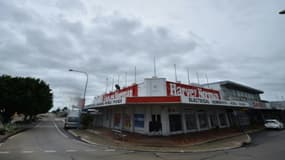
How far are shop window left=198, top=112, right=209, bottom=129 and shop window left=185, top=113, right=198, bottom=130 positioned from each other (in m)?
1.28

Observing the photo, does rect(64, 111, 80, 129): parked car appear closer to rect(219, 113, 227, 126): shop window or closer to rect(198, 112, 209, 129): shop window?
rect(198, 112, 209, 129): shop window

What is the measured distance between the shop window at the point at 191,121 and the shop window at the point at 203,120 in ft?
4.20

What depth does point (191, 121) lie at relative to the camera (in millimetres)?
18469

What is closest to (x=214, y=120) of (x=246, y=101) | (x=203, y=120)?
(x=203, y=120)

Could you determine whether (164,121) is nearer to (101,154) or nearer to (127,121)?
(127,121)

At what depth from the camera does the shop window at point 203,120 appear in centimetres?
1975

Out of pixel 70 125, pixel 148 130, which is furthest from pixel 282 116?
pixel 70 125

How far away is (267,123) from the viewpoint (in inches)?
969

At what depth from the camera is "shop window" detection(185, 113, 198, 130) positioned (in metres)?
17.9

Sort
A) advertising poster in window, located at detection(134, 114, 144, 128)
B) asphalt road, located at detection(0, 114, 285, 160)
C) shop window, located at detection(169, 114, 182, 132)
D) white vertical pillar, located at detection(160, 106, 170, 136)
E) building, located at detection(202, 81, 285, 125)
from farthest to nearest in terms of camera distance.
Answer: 1. building, located at detection(202, 81, 285, 125)
2. advertising poster in window, located at detection(134, 114, 144, 128)
3. shop window, located at detection(169, 114, 182, 132)
4. white vertical pillar, located at detection(160, 106, 170, 136)
5. asphalt road, located at detection(0, 114, 285, 160)

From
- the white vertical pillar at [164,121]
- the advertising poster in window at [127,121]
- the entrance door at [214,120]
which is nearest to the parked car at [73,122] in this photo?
the advertising poster in window at [127,121]

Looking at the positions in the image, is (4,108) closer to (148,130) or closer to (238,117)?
(148,130)

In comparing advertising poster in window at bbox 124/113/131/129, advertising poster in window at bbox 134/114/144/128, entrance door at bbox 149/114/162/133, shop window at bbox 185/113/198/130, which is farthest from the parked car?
shop window at bbox 185/113/198/130

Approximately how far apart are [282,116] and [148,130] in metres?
44.6
